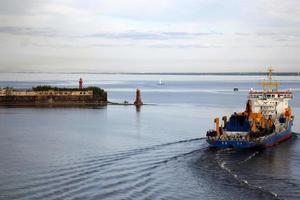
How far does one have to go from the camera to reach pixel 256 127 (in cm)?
4712

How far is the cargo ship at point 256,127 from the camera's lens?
1714 inches

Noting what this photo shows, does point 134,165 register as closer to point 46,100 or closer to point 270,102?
point 270,102

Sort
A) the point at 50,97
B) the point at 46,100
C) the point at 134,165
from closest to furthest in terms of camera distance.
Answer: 1. the point at 134,165
2. the point at 46,100
3. the point at 50,97

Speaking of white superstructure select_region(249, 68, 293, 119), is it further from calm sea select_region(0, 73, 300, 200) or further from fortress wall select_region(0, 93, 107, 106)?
fortress wall select_region(0, 93, 107, 106)

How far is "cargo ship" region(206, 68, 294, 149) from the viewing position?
4353 cm

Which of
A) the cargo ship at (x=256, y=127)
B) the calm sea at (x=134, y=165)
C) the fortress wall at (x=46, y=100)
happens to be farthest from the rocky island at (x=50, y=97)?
the cargo ship at (x=256, y=127)

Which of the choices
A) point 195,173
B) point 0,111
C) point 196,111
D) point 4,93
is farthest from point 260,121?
point 4,93

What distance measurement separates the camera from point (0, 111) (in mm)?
76562

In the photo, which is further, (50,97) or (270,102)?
(50,97)

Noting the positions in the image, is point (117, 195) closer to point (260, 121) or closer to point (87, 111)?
point (260, 121)

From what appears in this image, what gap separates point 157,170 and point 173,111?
4901cm

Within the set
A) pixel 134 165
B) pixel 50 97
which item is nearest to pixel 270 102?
pixel 134 165

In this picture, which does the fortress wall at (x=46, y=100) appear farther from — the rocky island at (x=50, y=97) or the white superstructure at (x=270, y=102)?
the white superstructure at (x=270, y=102)

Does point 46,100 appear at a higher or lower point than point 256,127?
higher
